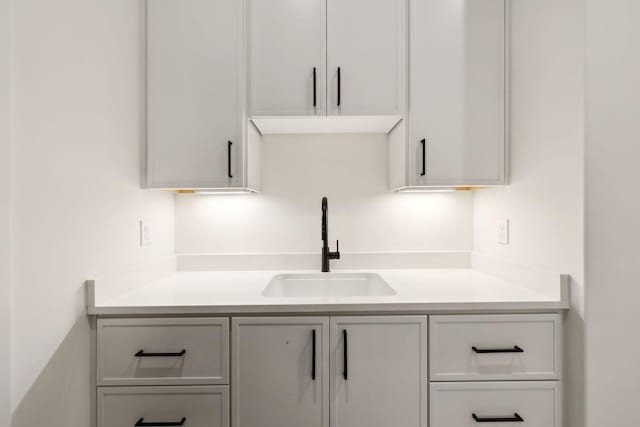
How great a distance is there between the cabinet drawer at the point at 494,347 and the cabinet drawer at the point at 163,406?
80 cm

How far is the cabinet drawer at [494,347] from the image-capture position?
4.26 feet

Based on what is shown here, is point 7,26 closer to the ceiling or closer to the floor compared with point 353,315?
closer to the ceiling

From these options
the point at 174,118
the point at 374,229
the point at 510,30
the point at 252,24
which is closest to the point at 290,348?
the point at 374,229

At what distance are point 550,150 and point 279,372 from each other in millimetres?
1340

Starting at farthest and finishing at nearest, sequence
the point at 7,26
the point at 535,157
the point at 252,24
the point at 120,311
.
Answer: the point at 252,24 < the point at 535,157 < the point at 120,311 < the point at 7,26

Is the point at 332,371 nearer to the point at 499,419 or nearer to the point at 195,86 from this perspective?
the point at 499,419

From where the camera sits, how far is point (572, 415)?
1272mm

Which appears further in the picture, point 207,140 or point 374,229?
point 374,229

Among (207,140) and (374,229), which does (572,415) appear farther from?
(207,140)

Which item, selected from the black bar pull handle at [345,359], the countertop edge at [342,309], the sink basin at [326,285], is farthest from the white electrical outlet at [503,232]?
the black bar pull handle at [345,359]

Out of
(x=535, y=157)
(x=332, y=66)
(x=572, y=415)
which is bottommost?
(x=572, y=415)

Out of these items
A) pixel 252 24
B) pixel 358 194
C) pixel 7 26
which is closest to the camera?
pixel 7 26

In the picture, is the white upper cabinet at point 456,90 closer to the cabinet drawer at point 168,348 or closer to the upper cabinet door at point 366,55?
the upper cabinet door at point 366,55

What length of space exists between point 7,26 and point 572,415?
2188 mm
